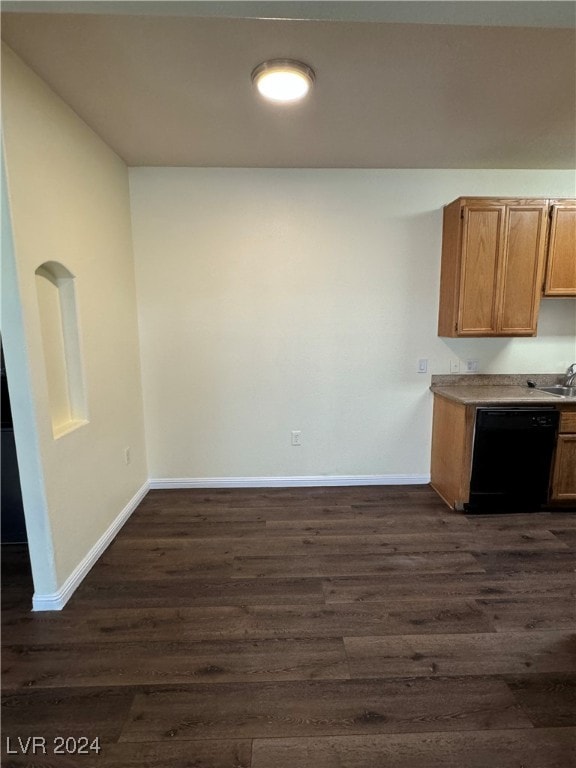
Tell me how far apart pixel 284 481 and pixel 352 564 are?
4.07ft

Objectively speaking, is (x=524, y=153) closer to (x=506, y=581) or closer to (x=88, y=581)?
(x=506, y=581)

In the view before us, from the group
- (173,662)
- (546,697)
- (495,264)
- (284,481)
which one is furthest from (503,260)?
(173,662)

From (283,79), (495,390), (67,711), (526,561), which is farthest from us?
(495,390)

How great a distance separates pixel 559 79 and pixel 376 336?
1.93 metres

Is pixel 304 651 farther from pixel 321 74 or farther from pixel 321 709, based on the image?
pixel 321 74

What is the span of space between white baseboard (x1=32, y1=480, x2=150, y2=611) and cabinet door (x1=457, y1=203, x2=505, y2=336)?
3096 millimetres

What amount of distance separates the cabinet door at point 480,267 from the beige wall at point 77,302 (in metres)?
2.75

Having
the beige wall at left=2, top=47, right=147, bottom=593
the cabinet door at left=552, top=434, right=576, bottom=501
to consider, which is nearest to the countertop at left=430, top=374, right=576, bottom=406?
the cabinet door at left=552, top=434, right=576, bottom=501

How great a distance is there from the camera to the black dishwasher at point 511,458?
284 centimetres

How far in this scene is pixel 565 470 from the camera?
2.93 m

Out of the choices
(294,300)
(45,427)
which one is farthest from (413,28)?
(45,427)

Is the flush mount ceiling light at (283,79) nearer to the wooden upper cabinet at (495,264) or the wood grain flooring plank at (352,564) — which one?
the wooden upper cabinet at (495,264)

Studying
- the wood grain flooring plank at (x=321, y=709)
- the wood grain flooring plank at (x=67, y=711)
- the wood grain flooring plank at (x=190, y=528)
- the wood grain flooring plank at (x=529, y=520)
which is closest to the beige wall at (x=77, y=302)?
the wood grain flooring plank at (x=190, y=528)

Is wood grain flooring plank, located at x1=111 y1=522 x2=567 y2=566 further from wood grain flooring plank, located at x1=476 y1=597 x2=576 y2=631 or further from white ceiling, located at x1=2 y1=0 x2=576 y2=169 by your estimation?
white ceiling, located at x1=2 y1=0 x2=576 y2=169
